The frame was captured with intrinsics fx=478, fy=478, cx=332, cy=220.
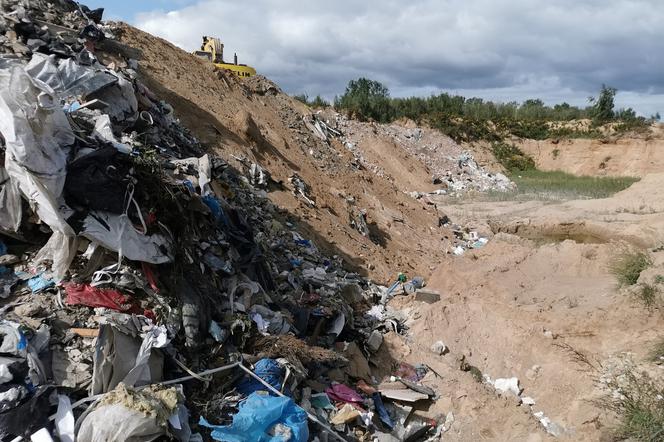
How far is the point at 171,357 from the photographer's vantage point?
3457 millimetres

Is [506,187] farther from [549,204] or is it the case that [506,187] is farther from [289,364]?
[289,364]

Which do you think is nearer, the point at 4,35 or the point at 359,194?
the point at 4,35

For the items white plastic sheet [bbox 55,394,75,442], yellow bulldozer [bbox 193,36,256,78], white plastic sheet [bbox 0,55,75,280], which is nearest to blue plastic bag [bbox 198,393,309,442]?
white plastic sheet [bbox 55,394,75,442]

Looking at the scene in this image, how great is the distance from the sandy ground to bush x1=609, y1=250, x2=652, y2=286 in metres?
0.17

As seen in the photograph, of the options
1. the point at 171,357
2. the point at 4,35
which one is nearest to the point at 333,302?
the point at 171,357

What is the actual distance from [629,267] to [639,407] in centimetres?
325

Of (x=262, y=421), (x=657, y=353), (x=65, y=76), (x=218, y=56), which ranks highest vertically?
(x=218, y=56)

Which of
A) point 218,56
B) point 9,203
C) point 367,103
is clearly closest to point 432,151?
point 367,103

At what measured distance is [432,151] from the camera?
21.9 metres

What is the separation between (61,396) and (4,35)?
188 inches

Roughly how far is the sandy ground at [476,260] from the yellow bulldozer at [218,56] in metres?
1.20

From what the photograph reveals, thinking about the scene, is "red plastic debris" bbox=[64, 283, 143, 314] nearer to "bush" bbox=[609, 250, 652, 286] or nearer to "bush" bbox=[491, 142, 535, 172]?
"bush" bbox=[609, 250, 652, 286]

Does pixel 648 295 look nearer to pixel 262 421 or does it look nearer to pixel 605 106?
pixel 262 421

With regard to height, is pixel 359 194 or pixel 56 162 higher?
pixel 56 162
